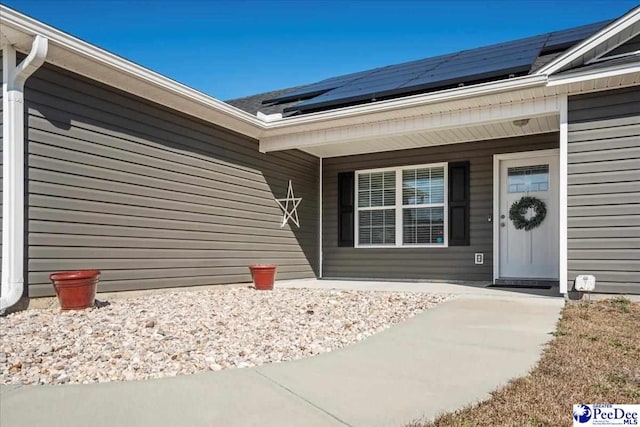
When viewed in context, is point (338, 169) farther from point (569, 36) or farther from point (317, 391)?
point (317, 391)

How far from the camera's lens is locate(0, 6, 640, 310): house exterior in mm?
4531

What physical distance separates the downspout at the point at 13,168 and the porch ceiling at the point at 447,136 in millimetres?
4290

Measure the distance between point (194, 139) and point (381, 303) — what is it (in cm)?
329

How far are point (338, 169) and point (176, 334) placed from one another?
5.75m

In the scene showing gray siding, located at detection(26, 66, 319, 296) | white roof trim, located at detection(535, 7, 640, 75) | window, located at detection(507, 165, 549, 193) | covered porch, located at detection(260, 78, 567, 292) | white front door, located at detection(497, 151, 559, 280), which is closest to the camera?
gray siding, located at detection(26, 66, 319, 296)

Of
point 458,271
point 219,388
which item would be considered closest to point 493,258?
point 458,271

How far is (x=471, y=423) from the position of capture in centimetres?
198

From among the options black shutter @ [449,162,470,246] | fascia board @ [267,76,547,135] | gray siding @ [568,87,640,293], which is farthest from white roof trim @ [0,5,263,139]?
gray siding @ [568,87,640,293]

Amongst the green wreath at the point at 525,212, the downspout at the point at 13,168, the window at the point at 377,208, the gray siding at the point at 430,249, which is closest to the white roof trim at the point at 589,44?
the gray siding at the point at 430,249

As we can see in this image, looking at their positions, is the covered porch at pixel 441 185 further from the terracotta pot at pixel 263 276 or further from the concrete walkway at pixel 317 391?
the concrete walkway at pixel 317 391

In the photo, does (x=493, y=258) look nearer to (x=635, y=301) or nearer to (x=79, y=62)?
(x=635, y=301)

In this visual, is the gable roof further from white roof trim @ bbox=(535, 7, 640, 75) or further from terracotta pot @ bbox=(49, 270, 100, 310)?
terracotta pot @ bbox=(49, 270, 100, 310)

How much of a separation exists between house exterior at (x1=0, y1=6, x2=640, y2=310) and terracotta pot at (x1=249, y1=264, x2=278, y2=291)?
50cm

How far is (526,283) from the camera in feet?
22.1
